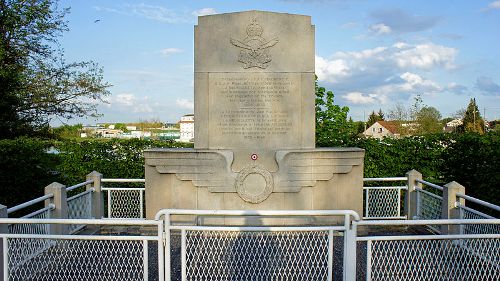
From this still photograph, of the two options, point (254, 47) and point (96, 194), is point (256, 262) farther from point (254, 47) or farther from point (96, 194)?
point (96, 194)

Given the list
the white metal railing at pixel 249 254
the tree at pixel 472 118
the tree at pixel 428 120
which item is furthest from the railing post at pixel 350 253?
the tree at pixel 472 118

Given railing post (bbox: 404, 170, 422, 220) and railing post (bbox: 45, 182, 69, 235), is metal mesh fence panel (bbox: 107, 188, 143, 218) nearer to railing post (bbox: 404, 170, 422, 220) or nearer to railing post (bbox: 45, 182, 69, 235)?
railing post (bbox: 45, 182, 69, 235)

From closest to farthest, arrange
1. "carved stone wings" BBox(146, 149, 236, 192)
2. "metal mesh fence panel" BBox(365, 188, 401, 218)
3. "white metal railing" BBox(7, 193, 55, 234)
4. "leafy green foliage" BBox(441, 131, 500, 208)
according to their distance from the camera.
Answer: "white metal railing" BBox(7, 193, 55, 234)
"carved stone wings" BBox(146, 149, 236, 192)
"leafy green foliage" BBox(441, 131, 500, 208)
"metal mesh fence panel" BBox(365, 188, 401, 218)

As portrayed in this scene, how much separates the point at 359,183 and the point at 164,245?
4527 mm

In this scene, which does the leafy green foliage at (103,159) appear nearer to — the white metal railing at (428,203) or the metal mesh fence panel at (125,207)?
the metal mesh fence panel at (125,207)

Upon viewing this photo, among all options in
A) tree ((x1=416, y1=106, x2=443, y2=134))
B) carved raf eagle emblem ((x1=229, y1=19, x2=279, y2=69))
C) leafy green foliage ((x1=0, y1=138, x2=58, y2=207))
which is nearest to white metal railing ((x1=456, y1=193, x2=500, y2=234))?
carved raf eagle emblem ((x1=229, y1=19, x2=279, y2=69))

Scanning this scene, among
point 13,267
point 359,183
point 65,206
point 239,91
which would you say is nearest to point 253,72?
point 239,91

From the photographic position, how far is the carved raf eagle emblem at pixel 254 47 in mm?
7891

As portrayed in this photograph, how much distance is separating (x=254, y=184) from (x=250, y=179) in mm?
120

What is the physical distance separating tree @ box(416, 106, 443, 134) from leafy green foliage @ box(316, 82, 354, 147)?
40.3 feet

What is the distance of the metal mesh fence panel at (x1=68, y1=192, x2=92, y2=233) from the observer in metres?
7.35

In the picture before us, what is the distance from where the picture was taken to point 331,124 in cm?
1245

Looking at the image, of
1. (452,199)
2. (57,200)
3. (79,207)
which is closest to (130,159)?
(79,207)

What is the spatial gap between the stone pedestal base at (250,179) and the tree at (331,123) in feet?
11.7
